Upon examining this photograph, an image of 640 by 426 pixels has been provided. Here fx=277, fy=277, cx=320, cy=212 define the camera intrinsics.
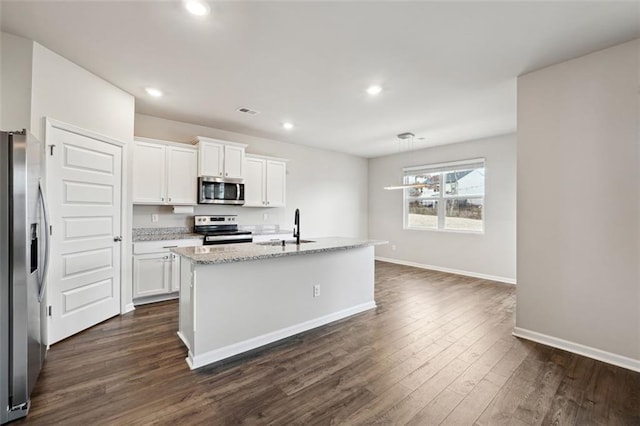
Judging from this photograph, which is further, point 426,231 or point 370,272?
point 426,231

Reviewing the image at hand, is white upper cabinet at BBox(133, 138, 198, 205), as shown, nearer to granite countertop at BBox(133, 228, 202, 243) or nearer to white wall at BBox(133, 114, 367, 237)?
white wall at BBox(133, 114, 367, 237)

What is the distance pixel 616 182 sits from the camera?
94.6 inches

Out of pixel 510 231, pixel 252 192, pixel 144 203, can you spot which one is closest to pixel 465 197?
pixel 510 231

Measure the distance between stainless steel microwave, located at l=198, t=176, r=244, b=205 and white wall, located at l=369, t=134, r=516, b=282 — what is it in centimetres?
389

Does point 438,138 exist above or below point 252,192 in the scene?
above

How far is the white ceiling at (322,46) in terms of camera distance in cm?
203

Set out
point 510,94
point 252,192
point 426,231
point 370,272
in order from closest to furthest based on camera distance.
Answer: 1. point 510,94
2. point 370,272
3. point 252,192
4. point 426,231

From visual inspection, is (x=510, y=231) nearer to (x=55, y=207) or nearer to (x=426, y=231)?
(x=426, y=231)

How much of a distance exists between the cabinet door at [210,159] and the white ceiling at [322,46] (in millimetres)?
583

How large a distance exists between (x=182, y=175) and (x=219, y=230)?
1.04 m

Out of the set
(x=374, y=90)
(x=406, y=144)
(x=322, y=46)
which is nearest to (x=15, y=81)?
(x=322, y=46)

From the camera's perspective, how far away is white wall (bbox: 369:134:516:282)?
5.13 m

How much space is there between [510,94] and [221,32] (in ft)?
11.0

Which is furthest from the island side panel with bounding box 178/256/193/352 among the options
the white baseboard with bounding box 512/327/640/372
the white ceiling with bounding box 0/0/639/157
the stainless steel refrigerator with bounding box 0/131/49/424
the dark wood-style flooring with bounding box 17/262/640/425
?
the white baseboard with bounding box 512/327/640/372
